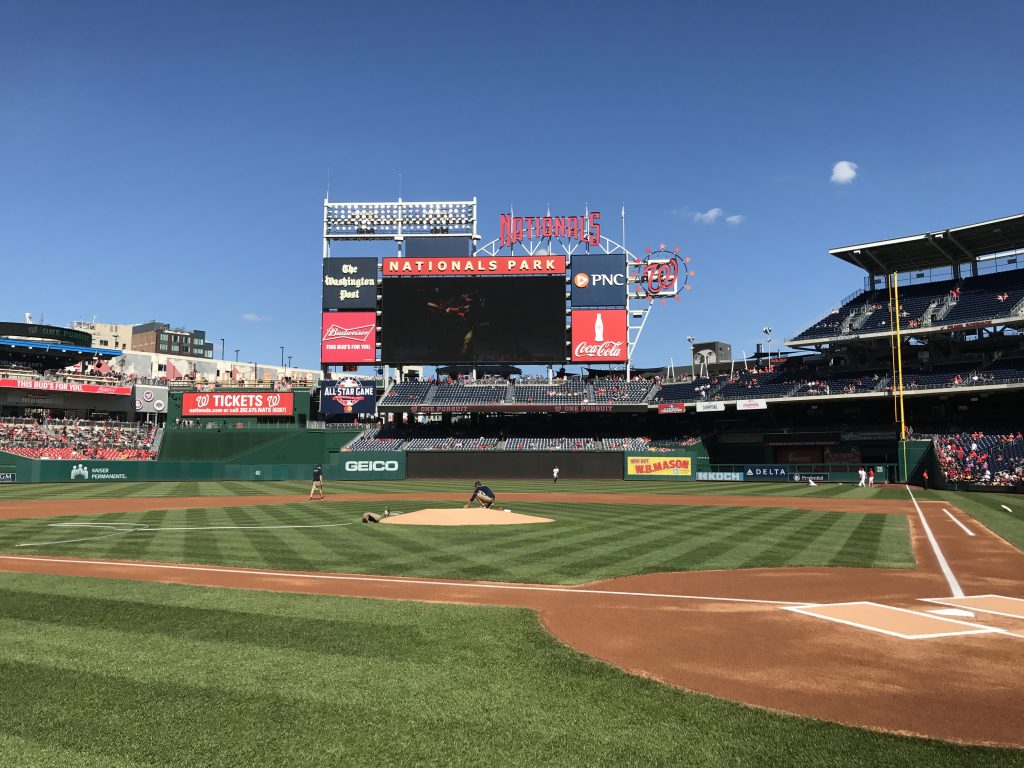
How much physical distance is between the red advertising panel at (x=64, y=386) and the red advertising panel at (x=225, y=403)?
6699 mm

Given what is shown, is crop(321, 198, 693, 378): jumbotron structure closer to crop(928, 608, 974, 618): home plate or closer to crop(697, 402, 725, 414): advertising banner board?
crop(697, 402, 725, 414): advertising banner board

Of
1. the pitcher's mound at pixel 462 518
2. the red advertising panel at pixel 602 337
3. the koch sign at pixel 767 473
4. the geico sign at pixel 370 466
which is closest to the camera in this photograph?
the pitcher's mound at pixel 462 518

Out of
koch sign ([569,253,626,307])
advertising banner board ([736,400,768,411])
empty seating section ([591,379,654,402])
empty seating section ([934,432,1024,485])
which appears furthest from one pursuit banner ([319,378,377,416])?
empty seating section ([934,432,1024,485])

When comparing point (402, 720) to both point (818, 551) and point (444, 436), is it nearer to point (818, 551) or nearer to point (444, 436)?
point (818, 551)

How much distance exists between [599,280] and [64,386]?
48208mm

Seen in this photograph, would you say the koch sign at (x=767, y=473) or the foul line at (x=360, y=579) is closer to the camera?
the foul line at (x=360, y=579)

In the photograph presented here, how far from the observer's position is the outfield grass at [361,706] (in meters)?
4.51

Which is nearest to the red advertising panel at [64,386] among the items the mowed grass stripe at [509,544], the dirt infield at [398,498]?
the dirt infield at [398,498]

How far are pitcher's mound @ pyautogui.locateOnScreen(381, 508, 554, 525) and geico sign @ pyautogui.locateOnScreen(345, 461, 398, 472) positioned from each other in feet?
102

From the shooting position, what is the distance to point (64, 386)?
196ft

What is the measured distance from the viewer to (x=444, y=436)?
5731cm

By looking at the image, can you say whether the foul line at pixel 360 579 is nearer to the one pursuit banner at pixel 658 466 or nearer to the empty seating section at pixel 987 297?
the one pursuit banner at pixel 658 466

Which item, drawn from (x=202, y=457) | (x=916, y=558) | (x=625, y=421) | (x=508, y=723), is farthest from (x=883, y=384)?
(x=202, y=457)

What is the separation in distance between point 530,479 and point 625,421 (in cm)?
1136
